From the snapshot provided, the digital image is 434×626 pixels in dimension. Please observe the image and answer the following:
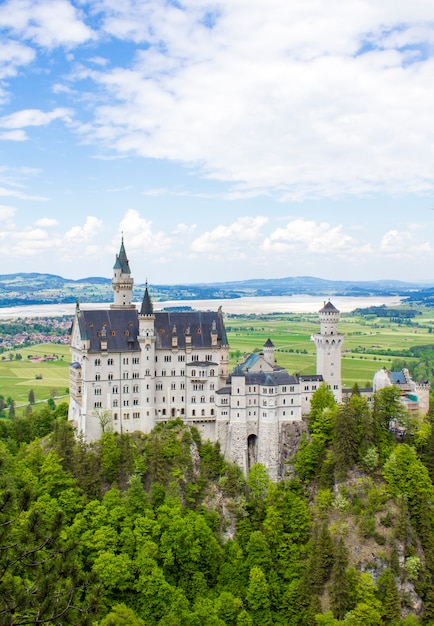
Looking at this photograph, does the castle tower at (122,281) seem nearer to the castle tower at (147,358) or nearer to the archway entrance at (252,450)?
the castle tower at (147,358)

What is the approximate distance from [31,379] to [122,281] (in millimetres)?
89514

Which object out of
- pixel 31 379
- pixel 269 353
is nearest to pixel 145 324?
pixel 269 353

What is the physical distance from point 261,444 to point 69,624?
54.7 metres

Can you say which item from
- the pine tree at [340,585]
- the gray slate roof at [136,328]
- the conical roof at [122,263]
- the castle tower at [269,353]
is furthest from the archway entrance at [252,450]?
the conical roof at [122,263]

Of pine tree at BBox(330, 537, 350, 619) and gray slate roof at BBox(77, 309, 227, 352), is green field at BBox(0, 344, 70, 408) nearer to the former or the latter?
gray slate roof at BBox(77, 309, 227, 352)

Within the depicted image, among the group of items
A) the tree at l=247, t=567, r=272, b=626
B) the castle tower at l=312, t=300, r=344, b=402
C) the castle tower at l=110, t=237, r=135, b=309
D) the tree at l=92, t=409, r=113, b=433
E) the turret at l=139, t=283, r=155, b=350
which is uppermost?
the castle tower at l=110, t=237, r=135, b=309

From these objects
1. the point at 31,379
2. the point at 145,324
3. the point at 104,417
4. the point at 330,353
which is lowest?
the point at 31,379

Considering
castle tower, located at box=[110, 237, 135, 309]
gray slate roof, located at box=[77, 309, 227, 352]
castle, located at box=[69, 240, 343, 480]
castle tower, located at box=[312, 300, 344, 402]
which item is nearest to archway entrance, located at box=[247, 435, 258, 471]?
castle, located at box=[69, 240, 343, 480]

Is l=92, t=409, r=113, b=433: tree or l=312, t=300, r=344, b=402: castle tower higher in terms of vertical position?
l=312, t=300, r=344, b=402: castle tower

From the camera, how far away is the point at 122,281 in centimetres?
9194

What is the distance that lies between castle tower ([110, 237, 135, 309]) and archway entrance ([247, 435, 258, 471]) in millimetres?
25424

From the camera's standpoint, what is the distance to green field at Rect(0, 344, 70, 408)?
5994 inches

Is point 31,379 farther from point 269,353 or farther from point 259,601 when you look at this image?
point 259,601

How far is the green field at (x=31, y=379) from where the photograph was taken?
500 feet
